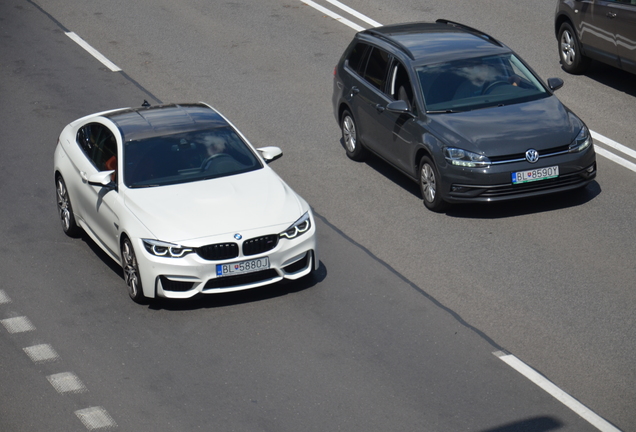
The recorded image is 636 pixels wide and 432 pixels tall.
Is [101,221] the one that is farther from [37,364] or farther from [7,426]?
[7,426]

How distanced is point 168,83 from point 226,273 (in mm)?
8520

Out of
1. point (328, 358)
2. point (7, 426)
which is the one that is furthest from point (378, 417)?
point (7, 426)

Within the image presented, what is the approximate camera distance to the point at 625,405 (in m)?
7.95

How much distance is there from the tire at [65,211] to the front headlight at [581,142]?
587cm

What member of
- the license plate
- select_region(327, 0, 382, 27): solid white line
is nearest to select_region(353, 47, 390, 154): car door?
the license plate

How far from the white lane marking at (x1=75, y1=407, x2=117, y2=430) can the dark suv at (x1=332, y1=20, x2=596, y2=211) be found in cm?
533

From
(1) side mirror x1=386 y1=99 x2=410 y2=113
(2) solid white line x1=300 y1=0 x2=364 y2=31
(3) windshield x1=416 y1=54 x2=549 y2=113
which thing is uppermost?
(3) windshield x1=416 y1=54 x2=549 y2=113

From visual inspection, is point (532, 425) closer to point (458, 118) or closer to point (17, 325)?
point (17, 325)

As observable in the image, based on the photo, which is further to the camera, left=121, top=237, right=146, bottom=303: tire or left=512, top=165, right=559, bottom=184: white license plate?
left=512, top=165, right=559, bottom=184: white license plate

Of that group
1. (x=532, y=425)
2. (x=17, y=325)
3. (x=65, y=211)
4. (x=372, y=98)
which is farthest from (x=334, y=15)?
(x=532, y=425)

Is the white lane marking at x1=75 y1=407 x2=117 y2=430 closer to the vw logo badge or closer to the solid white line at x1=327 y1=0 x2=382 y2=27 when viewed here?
the vw logo badge

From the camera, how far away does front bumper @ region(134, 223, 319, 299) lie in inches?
377

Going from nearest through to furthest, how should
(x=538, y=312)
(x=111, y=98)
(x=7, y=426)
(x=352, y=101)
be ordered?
(x=7, y=426), (x=538, y=312), (x=352, y=101), (x=111, y=98)

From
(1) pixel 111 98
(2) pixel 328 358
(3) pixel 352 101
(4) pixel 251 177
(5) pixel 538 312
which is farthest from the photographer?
(1) pixel 111 98
